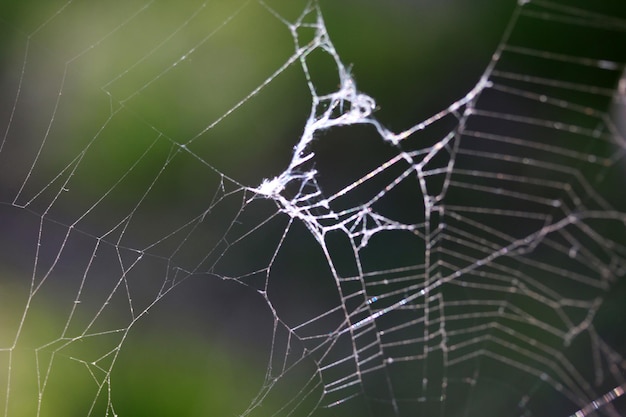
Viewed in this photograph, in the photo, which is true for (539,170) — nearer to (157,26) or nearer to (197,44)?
(197,44)

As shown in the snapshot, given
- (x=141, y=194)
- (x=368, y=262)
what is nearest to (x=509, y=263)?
(x=368, y=262)

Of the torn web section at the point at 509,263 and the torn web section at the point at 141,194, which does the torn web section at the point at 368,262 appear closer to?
the torn web section at the point at 509,263

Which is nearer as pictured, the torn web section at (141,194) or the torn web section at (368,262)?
the torn web section at (368,262)

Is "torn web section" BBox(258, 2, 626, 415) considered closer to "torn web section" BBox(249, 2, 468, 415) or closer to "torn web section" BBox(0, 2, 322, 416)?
"torn web section" BBox(249, 2, 468, 415)

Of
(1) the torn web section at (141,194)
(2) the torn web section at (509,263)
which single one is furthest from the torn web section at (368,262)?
(1) the torn web section at (141,194)

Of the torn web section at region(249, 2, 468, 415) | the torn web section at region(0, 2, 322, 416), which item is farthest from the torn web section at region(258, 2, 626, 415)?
the torn web section at region(0, 2, 322, 416)

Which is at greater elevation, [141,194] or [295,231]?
[141,194]

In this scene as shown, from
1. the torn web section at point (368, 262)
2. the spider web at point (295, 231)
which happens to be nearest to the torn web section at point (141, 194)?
the spider web at point (295, 231)

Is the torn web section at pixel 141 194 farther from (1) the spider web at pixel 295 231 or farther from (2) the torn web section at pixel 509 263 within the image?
(2) the torn web section at pixel 509 263

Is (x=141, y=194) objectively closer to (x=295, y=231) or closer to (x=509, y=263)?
(x=295, y=231)
